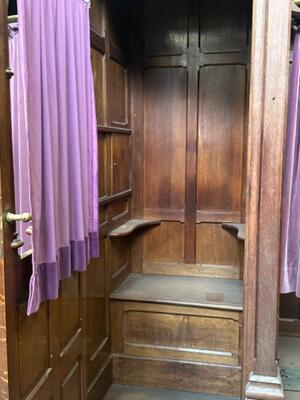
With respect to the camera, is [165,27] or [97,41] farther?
[165,27]

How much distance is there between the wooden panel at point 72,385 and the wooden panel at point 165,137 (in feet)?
4.77

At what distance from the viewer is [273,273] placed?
160cm

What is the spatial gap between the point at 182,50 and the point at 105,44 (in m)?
0.76

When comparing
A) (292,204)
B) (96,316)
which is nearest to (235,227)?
(292,204)

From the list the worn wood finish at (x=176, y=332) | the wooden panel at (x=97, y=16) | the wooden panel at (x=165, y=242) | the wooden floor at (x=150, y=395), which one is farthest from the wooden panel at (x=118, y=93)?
the wooden floor at (x=150, y=395)

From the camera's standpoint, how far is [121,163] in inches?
120

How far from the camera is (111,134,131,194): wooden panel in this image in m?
2.87

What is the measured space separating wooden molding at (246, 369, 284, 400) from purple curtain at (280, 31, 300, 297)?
19.3 inches

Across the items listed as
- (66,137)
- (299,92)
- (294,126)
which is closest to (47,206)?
(66,137)

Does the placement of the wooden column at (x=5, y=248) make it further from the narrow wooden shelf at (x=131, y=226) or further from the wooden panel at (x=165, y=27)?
the wooden panel at (x=165, y=27)

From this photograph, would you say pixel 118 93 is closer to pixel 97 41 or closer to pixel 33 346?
pixel 97 41

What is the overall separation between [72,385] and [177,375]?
86 cm

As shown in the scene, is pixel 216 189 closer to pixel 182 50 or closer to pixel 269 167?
pixel 182 50

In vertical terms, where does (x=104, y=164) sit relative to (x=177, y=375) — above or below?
above
